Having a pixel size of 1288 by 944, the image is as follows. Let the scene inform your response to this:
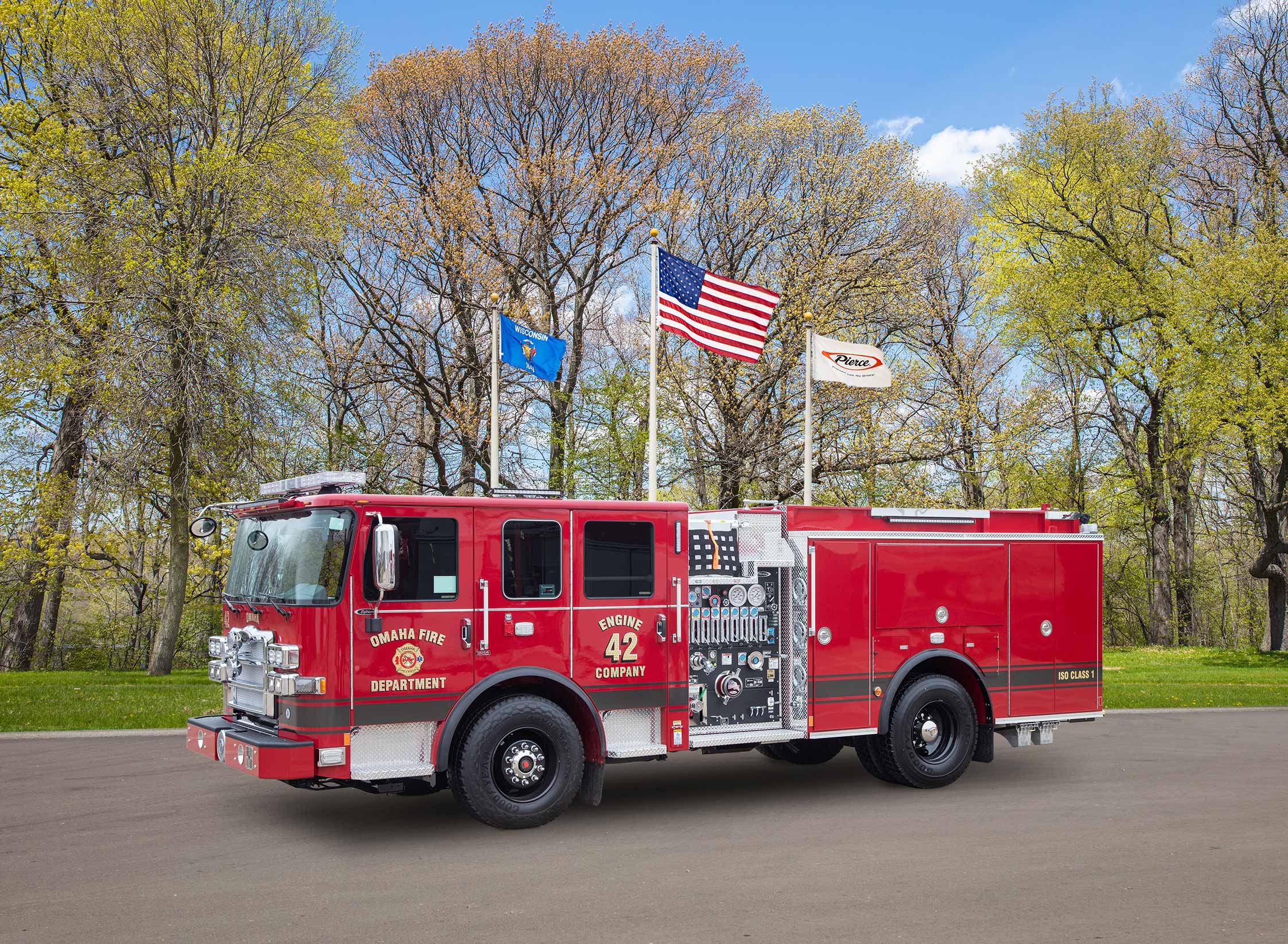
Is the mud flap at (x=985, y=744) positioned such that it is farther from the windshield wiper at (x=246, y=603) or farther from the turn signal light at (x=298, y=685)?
the windshield wiper at (x=246, y=603)

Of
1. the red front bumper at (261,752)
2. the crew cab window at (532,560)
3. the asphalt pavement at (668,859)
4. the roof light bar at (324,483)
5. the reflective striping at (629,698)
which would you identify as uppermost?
the roof light bar at (324,483)

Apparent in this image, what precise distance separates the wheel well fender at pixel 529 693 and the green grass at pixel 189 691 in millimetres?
7517

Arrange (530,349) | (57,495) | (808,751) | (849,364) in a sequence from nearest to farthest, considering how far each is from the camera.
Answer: (808,751) → (849,364) → (530,349) → (57,495)

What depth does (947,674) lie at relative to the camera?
36.7 ft

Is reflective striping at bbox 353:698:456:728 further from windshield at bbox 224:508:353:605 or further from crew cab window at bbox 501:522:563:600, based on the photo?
crew cab window at bbox 501:522:563:600

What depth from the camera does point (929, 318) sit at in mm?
36531

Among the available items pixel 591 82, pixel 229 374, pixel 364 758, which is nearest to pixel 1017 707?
pixel 364 758

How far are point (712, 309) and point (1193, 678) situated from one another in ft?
47.6

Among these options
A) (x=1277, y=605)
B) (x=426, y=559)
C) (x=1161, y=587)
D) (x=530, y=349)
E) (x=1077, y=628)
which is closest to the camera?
(x=426, y=559)

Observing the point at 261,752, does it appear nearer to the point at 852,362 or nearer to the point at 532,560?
the point at 532,560

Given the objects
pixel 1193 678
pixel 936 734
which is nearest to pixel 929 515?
pixel 936 734

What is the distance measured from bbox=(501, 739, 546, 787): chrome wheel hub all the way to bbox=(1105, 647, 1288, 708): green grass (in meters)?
12.3

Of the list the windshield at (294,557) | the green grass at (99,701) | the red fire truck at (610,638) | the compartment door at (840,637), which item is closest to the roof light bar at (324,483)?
the red fire truck at (610,638)

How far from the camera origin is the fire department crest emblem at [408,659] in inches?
326
